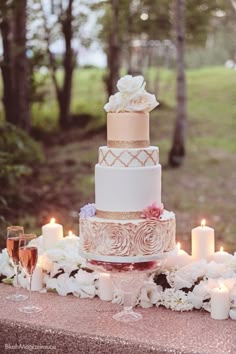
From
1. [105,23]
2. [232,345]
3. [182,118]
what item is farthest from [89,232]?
[105,23]

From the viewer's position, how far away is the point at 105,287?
238cm

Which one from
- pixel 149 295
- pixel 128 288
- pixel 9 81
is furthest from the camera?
pixel 9 81

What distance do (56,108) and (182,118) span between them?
588 cm

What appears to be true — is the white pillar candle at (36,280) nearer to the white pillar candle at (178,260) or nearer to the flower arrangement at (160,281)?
the flower arrangement at (160,281)

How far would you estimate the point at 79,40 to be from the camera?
13.4 metres

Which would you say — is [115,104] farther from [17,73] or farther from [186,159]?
[186,159]

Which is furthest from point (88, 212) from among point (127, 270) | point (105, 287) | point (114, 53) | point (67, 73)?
point (67, 73)

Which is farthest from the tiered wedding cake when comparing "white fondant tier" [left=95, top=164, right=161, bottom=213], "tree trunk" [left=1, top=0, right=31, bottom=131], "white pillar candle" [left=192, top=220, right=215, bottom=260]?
"tree trunk" [left=1, top=0, right=31, bottom=131]

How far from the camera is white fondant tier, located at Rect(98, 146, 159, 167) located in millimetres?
2154

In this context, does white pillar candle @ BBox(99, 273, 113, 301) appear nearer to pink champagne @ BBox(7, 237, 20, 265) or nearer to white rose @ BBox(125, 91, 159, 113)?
pink champagne @ BBox(7, 237, 20, 265)

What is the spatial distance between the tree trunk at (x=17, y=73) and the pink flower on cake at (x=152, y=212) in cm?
594

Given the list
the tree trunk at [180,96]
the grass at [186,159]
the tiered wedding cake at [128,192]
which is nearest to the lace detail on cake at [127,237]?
the tiered wedding cake at [128,192]

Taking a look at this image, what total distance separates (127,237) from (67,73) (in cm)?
1059

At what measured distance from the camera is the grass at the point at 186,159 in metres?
7.16
